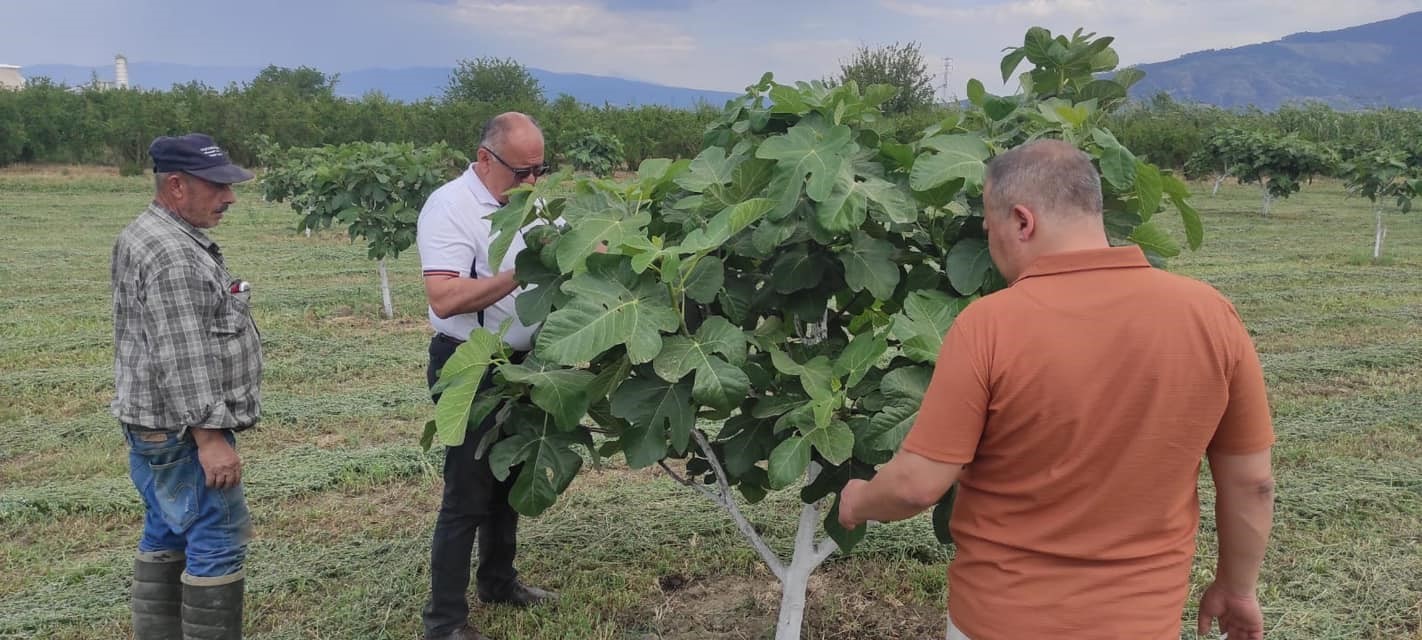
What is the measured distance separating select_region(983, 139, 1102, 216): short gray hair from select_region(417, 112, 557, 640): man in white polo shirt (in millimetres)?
1729

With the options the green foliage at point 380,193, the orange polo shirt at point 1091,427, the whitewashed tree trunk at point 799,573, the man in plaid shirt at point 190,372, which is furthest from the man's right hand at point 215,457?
the green foliage at point 380,193

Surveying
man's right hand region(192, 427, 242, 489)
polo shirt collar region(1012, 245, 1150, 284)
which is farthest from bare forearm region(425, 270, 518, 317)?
polo shirt collar region(1012, 245, 1150, 284)

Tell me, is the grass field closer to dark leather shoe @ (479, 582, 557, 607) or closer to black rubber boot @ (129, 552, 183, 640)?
dark leather shoe @ (479, 582, 557, 607)

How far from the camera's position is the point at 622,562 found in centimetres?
399

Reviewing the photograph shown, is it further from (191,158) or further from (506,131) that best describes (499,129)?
(191,158)

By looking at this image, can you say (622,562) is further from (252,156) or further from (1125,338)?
(252,156)

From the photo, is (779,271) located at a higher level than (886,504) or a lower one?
higher

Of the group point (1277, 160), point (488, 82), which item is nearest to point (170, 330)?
point (1277, 160)

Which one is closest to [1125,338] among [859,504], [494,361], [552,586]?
[859,504]

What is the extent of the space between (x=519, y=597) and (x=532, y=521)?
82cm

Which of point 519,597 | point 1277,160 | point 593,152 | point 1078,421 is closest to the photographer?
point 1078,421

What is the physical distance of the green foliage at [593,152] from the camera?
68.8ft

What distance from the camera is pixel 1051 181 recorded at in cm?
158

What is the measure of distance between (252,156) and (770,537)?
29732 millimetres
